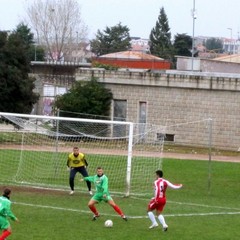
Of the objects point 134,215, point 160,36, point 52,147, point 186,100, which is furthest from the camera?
point 160,36

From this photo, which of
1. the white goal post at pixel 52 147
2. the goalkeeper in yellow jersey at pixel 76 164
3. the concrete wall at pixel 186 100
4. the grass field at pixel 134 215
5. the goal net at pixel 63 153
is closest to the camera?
the grass field at pixel 134 215

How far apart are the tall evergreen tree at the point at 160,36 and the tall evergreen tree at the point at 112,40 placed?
9.01 m

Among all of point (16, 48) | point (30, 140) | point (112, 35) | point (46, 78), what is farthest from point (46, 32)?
point (30, 140)

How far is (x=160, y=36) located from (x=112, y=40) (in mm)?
15098

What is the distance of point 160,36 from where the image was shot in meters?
141

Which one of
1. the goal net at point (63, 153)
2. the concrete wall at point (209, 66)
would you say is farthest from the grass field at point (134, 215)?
the concrete wall at point (209, 66)

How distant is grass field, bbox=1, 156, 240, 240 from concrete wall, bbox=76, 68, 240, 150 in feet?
57.4

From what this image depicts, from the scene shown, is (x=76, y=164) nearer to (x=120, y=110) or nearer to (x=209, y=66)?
(x=120, y=110)

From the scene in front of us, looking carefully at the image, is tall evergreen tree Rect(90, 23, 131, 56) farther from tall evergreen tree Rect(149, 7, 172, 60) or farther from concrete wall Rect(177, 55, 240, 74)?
concrete wall Rect(177, 55, 240, 74)

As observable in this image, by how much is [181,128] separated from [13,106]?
10571mm

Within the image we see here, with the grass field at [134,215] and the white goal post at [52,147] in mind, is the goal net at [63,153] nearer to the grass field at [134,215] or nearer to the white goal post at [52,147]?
the white goal post at [52,147]

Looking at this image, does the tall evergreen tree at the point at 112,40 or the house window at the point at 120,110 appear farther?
the tall evergreen tree at the point at 112,40

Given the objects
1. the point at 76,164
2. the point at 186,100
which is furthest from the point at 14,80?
the point at 76,164

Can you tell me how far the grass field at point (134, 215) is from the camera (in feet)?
72.8
